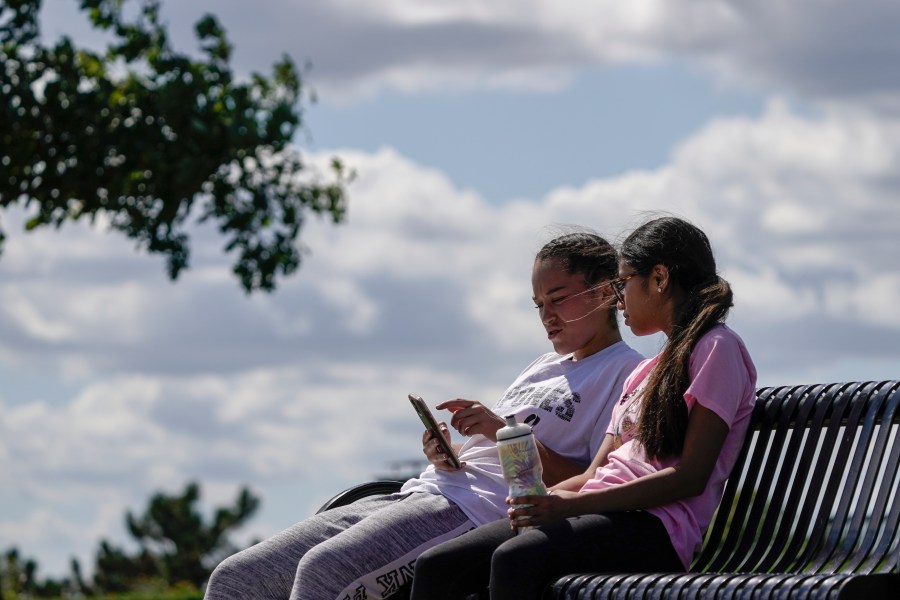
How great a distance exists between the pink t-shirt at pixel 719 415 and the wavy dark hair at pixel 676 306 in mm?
37

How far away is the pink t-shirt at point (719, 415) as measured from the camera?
13.5 feet

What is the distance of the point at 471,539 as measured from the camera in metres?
4.22

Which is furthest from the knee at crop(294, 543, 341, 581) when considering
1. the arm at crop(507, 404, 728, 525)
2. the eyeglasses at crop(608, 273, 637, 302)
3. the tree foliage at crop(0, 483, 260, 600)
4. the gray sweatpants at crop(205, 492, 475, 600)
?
the tree foliage at crop(0, 483, 260, 600)

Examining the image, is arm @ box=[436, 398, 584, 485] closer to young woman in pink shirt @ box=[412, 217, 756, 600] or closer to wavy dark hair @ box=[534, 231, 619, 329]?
young woman in pink shirt @ box=[412, 217, 756, 600]

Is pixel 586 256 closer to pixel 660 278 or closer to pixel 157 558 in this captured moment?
pixel 660 278

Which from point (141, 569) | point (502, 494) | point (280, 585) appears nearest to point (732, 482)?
point (502, 494)

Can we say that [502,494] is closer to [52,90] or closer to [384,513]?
[384,513]

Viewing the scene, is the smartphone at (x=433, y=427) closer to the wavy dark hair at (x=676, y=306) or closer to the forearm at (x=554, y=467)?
the forearm at (x=554, y=467)

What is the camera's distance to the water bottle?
4.16m

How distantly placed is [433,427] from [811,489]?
1.18 metres

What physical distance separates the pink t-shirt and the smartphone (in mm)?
531

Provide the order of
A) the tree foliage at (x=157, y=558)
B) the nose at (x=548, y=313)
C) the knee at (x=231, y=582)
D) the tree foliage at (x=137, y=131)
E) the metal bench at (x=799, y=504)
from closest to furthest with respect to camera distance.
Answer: the metal bench at (x=799, y=504), the knee at (x=231, y=582), the nose at (x=548, y=313), the tree foliage at (x=137, y=131), the tree foliage at (x=157, y=558)

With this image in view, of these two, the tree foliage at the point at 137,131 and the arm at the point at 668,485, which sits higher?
the tree foliage at the point at 137,131

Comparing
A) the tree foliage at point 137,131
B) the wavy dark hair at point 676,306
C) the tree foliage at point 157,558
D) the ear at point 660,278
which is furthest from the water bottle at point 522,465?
the tree foliage at point 157,558
